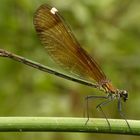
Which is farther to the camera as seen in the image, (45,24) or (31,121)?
(45,24)

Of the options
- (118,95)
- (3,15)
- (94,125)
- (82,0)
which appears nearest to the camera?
(94,125)

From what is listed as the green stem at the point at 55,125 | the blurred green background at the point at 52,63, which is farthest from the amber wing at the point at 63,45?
the green stem at the point at 55,125

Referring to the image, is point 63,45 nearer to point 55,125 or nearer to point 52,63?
point 52,63

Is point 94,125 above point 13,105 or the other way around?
the other way around

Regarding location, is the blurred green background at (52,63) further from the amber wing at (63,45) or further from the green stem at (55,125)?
the green stem at (55,125)

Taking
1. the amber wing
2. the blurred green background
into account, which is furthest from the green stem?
the blurred green background

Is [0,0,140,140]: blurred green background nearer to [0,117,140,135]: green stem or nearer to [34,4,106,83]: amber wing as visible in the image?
[34,4,106,83]: amber wing

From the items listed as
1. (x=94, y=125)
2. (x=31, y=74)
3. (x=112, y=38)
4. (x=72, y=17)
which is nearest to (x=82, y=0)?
(x=72, y=17)

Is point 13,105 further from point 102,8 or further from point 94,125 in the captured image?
point 94,125

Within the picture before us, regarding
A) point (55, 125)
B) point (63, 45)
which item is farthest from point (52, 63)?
point (55, 125)
